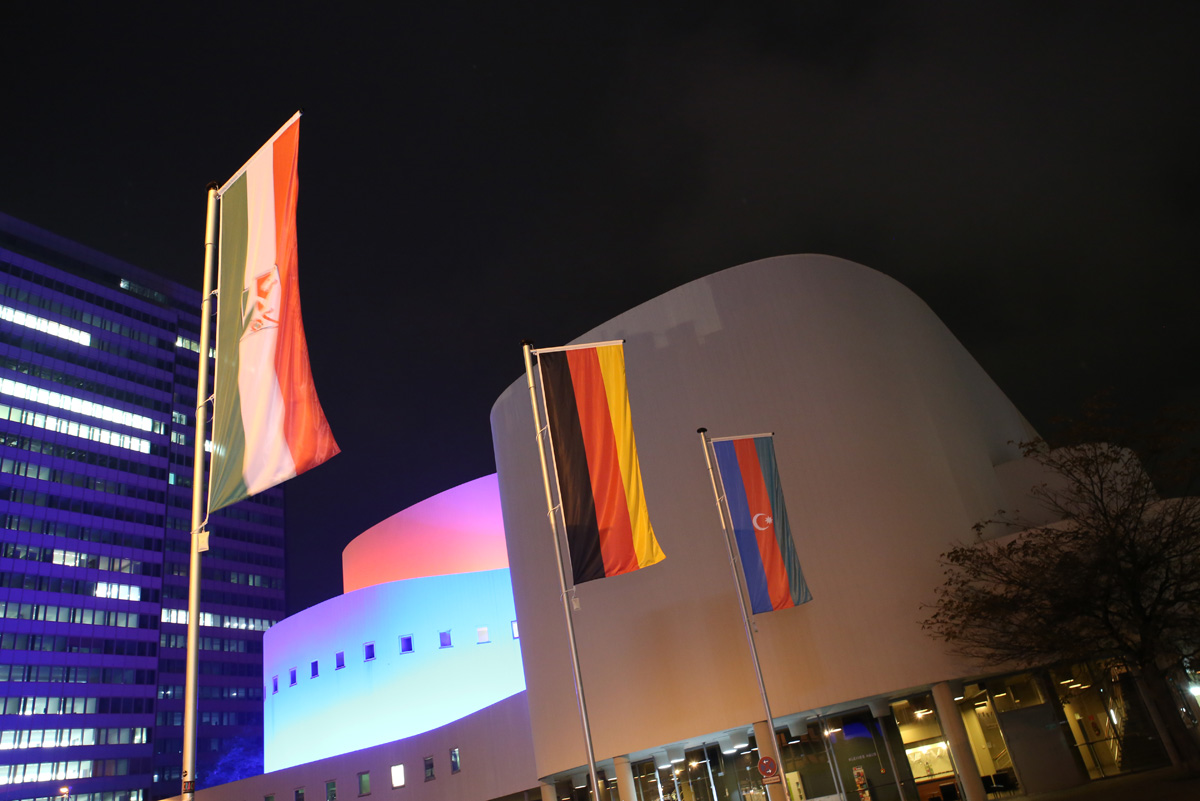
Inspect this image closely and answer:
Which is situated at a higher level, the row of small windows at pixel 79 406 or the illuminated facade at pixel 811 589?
the row of small windows at pixel 79 406

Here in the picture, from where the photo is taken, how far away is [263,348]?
10.6 meters

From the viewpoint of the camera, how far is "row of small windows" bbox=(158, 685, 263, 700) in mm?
100825

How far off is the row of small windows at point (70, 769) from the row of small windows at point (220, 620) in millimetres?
17174

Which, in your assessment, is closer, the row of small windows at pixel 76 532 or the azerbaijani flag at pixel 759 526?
the azerbaijani flag at pixel 759 526

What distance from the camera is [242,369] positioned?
10641 mm

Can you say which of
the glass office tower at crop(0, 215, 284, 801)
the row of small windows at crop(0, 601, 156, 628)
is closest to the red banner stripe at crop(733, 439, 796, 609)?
the glass office tower at crop(0, 215, 284, 801)

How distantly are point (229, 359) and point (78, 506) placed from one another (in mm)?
105850

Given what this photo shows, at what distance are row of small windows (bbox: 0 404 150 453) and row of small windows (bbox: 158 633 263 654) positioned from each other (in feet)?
80.6

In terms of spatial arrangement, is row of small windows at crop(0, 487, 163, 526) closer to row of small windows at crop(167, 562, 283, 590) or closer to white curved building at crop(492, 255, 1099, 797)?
row of small windows at crop(167, 562, 283, 590)

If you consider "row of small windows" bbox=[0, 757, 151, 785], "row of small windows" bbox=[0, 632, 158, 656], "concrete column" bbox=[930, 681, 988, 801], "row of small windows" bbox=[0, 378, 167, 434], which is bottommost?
"concrete column" bbox=[930, 681, 988, 801]

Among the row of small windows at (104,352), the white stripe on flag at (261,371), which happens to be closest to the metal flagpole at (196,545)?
the white stripe on flag at (261,371)

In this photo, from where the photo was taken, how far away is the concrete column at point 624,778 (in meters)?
28.9

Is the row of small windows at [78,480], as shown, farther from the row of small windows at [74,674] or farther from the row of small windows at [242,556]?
the row of small windows at [74,674]

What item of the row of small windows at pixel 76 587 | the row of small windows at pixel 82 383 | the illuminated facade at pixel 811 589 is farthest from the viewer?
the row of small windows at pixel 82 383
